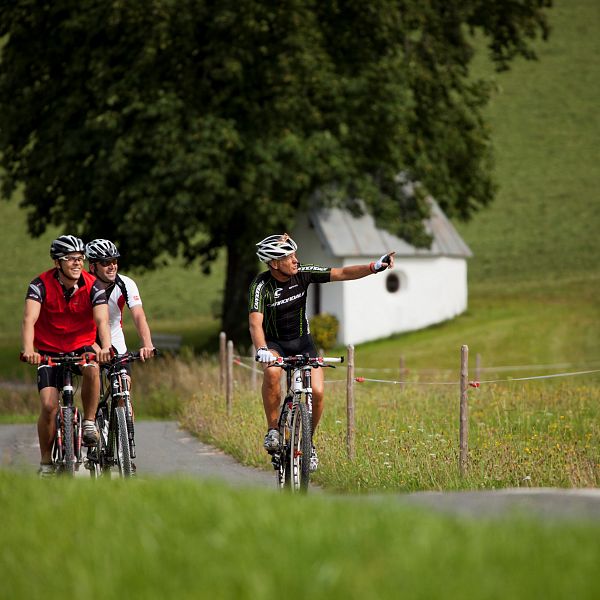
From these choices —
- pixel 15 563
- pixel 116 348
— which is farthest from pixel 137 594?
pixel 116 348

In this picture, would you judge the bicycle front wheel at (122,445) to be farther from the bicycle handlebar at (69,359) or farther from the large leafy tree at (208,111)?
the large leafy tree at (208,111)

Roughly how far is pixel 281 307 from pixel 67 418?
1949mm

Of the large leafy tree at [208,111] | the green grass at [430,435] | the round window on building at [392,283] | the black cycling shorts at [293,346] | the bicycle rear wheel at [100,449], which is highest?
the large leafy tree at [208,111]

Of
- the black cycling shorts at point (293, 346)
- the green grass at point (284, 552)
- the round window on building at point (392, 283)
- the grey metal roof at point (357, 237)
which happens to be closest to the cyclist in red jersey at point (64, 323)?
the black cycling shorts at point (293, 346)

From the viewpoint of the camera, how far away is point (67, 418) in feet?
32.3

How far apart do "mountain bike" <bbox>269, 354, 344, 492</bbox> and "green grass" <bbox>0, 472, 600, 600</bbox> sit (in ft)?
9.27

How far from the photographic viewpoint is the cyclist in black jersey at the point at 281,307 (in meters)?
9.72

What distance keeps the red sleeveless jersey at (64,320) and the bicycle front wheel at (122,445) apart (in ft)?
2.25

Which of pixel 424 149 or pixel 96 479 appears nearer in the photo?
pixel 96 479

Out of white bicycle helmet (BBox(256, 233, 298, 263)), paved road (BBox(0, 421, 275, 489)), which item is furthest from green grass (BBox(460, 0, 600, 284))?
white bicycle helmet (BBox(256, 233, 298, 263))

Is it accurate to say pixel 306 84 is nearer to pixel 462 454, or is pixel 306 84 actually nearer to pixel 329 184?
pixel 329 184

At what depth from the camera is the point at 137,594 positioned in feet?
15.6

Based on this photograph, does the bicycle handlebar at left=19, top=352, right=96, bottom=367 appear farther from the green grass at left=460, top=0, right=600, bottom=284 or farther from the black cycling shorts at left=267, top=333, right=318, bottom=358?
the green grass at left=460, top=0, right=600, bottom=284

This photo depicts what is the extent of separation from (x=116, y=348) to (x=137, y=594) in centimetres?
604
